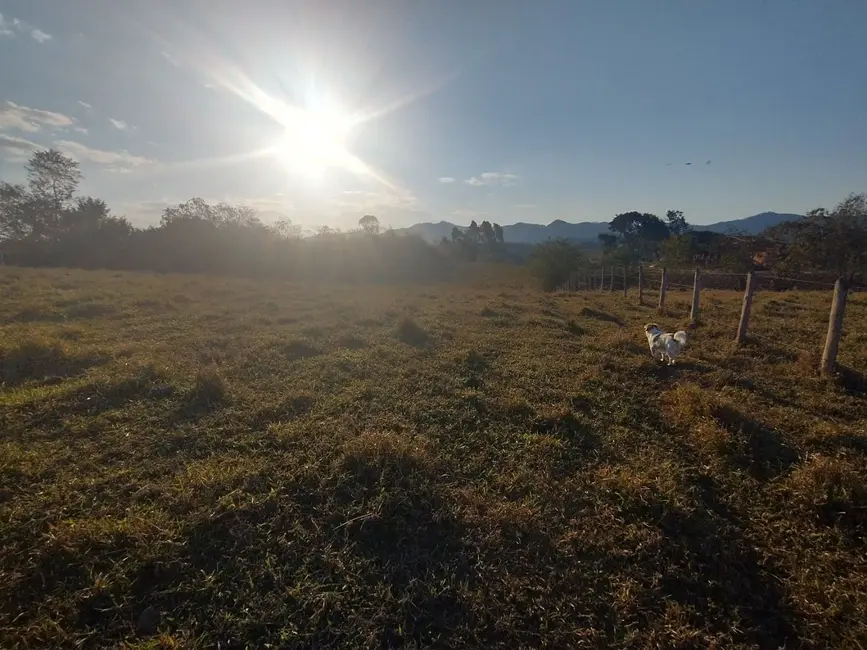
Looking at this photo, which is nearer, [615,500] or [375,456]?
[615,500]

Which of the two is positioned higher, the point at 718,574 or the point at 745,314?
the point at 745,314

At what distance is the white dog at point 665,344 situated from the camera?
7.39 m

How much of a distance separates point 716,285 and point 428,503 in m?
36.5

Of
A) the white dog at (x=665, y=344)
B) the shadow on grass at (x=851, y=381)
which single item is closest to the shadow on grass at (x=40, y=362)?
the white dog at (x=665, y=344)

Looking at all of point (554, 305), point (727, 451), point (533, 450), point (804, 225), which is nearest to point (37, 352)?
point (533, 450)

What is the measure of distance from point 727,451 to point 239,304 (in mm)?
15209

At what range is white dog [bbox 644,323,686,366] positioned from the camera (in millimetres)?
7391

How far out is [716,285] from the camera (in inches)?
1261

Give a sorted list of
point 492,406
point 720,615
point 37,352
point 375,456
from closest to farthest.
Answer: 1. point 720,615
2. point 375,456
3. point 492,406
4. point 37,352

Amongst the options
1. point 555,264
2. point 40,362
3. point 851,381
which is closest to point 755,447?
point 851,381

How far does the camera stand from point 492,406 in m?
5.88

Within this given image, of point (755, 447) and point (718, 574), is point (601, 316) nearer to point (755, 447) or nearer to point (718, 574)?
point (755, 447)

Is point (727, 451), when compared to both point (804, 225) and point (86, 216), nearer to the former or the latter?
point (804, 225)

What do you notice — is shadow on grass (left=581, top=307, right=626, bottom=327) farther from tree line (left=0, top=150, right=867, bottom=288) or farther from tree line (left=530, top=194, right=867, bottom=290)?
tree line (left=0, top=150, right=867, bottom=288)
